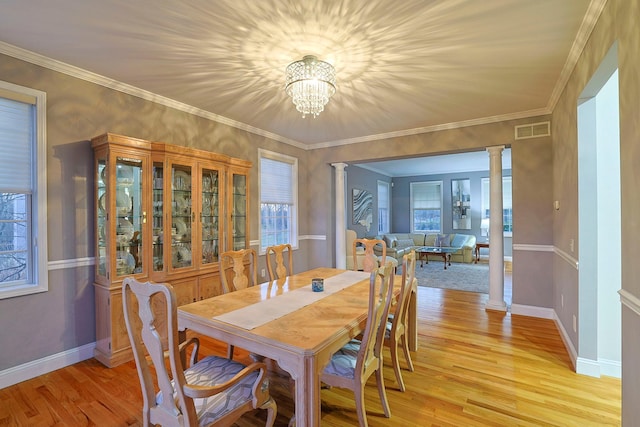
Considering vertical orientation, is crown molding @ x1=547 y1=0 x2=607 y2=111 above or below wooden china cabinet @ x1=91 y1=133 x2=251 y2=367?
above

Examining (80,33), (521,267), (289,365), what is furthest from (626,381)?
(80,33)

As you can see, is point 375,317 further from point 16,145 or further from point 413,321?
point 16,145

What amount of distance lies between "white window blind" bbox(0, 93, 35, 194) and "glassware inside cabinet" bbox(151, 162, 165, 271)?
36.6 inches

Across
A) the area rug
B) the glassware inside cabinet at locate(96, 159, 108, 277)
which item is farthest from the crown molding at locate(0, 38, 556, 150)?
the area rug

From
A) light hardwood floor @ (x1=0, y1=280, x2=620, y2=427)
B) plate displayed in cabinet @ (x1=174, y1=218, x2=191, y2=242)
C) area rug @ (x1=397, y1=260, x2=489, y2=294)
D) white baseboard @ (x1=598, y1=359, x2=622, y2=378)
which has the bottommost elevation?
area rug @ (x1=397, y1=260, x2=489, y2=294)

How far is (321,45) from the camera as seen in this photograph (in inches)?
94.7

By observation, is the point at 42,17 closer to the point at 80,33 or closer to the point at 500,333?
the point at 80,33

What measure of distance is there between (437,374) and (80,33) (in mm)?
3802

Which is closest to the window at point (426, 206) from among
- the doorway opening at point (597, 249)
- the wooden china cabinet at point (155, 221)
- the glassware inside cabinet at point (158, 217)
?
the doorway opening at point (597, 249)

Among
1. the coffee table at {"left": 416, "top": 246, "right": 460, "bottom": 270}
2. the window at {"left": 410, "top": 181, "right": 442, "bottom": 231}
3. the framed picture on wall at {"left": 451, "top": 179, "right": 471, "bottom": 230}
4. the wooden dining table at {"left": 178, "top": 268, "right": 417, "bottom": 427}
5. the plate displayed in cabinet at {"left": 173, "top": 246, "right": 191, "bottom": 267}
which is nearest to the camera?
the wooden dining table at {"left": 178, "top": 268, "right": 417, "bottom": 427}

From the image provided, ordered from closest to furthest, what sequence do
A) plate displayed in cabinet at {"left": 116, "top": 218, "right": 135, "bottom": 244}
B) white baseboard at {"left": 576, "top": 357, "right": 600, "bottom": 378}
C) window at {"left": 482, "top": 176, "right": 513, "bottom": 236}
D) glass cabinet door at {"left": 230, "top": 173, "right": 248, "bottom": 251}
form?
white baseboard at {"left": 576, "top": 357, "right": 600, "bottom": 378} < plate displayed in cabinet at {"left": 116, "top": 218, "right": 135, "bottom": 244} < glass cabinet door at {"left": 230, "top": 173, "right": 248, "bottom": 251} < window at {"left": 482, "top": 176, "right": 513, "bottom": 236}

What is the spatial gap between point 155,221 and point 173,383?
211 cm

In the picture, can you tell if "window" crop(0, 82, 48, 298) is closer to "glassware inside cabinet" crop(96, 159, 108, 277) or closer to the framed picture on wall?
"glassware inside cabinet" crop(96, 159, 108, 277)

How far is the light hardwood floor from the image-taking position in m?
2.02
